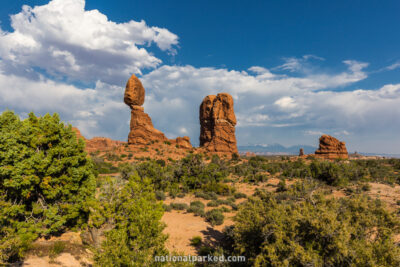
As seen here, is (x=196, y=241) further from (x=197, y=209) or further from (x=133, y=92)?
(x=133, y=92)

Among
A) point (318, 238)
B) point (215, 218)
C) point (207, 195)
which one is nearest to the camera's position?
point (318, 238)

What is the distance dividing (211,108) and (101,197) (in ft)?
163

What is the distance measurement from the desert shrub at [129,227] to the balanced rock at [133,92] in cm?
4353

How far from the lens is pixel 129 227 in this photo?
8.46 metres

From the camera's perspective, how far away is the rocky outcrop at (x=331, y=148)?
54.3m

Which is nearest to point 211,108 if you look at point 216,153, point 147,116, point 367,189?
point 216,153

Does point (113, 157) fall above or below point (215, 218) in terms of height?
above

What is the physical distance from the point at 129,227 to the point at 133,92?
154ft

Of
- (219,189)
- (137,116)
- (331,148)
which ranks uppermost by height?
(137,116)

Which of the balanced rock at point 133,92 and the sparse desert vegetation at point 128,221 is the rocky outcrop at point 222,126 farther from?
the sparse desert vegetation at point 128,221

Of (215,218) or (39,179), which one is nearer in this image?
(39,179)

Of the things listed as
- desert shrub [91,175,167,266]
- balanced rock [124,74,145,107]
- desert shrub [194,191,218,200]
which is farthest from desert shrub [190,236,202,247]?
balanced rock [124,74,145,107]

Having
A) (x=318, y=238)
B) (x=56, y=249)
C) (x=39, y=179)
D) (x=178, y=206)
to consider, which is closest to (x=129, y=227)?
(x=56, y=249)

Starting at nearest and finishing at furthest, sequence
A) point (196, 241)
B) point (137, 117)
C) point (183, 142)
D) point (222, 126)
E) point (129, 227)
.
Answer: point (129, 227) < point (196, 241) < point (137, 117) < point (222, 126) < point (183, 142)
